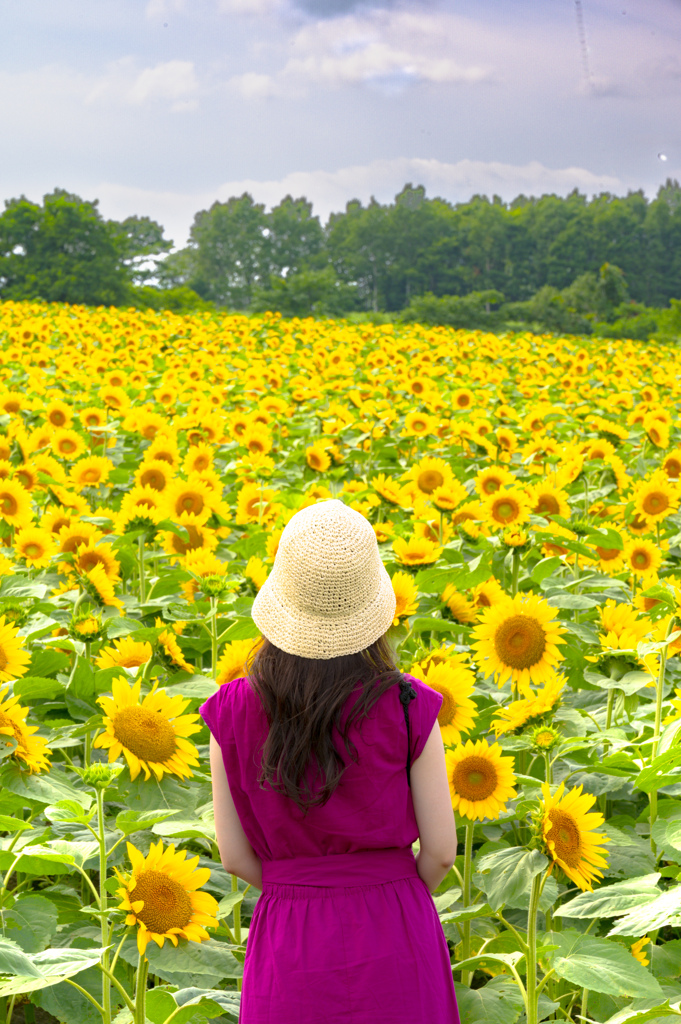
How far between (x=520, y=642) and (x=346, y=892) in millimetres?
1034

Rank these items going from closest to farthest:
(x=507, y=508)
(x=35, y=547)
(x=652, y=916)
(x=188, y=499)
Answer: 1. (x=652, y=916)
2. (x=35, y=547)
3. (x=507, y=508)
4. (x=188, y=499)

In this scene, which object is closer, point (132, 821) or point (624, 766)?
point (132, 821)

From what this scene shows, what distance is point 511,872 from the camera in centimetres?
181

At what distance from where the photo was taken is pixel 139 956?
176 centimetres

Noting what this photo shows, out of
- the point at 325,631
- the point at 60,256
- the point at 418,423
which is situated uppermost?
the point at 60,256

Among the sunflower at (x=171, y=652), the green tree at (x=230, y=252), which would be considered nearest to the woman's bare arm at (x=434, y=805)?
the sunflower at (x=171, y=652)

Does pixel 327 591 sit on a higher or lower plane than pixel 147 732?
higher

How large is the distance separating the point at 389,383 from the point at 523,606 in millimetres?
7364

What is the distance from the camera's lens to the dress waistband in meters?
1.73

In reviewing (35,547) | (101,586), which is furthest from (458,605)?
(35,547)

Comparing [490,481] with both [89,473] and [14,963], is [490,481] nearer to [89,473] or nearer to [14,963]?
[89,473]

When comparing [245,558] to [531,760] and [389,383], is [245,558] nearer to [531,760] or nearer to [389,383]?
[531,760]

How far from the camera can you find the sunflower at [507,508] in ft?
13.0

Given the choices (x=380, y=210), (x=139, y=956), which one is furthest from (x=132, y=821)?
(x=380, y=210)
